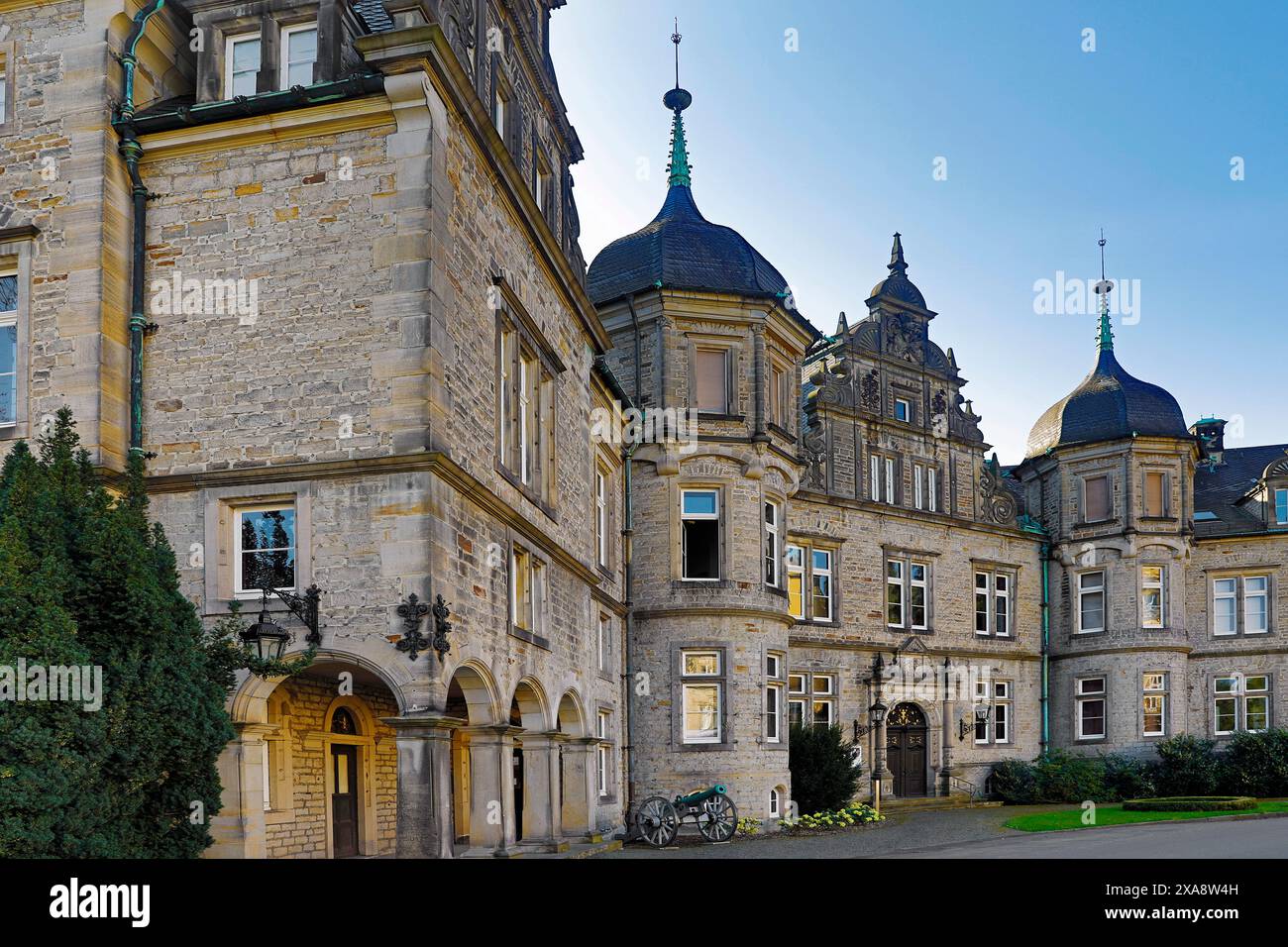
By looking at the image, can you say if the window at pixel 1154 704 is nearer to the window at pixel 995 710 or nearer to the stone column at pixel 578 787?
the window at pixel 995 710

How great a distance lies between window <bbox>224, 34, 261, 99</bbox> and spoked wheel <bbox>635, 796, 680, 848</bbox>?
1288 centimetres

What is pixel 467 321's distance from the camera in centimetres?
1487

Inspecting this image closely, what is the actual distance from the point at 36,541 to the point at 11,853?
2.50 m

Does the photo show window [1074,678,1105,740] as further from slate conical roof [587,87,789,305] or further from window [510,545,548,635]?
window [510,545,548,635]

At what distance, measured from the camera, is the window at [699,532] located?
2564 cm

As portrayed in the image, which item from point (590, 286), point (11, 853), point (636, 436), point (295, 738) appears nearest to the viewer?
point (11, 853)

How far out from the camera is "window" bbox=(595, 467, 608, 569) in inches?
915

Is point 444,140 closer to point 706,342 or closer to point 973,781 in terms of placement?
point 706,342

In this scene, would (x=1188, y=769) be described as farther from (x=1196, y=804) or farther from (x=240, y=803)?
(x=240, y=803)

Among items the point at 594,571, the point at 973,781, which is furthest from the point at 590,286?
the point at 973,781

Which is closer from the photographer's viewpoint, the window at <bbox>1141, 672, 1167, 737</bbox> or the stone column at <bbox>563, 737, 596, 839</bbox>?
the stone column at <bbox>563, 737, 596, 839</bbox>

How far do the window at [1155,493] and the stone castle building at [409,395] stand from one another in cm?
1405

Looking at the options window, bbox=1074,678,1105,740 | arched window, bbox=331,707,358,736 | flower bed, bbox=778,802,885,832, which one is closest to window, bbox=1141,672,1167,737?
window, bbox=1074,678,1105,740

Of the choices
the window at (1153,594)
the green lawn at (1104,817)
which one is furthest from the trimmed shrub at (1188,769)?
the green lawn at (1104,817)
